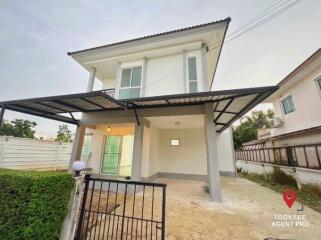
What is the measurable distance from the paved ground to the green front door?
13.8 feet

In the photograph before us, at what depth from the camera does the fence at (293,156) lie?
5568mm

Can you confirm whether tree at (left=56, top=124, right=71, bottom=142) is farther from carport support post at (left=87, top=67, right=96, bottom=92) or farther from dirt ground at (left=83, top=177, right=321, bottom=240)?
dirt ground at (left=83, top=177, right=321, bottom=240)

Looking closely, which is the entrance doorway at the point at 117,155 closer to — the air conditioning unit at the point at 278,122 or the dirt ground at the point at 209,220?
the dirt ground at the point at 209,220

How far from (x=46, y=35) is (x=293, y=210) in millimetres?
14946

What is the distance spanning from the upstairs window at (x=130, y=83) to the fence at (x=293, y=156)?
809 cm

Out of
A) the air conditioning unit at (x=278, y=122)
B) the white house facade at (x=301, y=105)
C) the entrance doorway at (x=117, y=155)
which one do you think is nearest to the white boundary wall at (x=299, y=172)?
the white house facade at (x=301, y=105)

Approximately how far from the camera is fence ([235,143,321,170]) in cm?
557

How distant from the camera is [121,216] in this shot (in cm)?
252

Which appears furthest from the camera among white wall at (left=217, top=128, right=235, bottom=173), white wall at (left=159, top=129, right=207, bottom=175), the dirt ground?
white wall at (left=217, top=128, right=235, bottom=173)

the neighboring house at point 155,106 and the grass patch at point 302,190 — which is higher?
the neighboring house at point 155,106

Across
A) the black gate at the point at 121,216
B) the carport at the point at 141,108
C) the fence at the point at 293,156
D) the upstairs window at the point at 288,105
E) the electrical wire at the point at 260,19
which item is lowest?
the black gate at the point at 121,216

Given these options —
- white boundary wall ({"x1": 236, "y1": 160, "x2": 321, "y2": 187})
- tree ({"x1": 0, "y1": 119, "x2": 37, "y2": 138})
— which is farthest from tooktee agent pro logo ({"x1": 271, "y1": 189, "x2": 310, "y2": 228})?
tree ({"x1": 0, "y1": 119, "x2": 37, "y2": 138})

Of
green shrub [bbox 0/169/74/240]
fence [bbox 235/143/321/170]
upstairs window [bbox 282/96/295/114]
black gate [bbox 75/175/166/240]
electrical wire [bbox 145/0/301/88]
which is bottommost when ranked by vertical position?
black gate [bbox 75/175/166/240]

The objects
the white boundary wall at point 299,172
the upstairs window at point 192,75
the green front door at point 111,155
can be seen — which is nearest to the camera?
the white boundary wall at point 299,172
